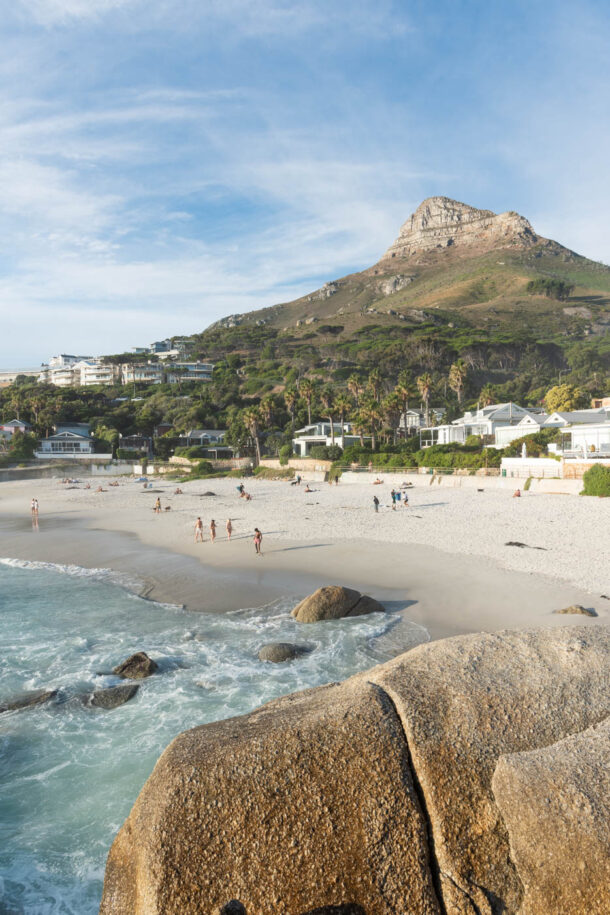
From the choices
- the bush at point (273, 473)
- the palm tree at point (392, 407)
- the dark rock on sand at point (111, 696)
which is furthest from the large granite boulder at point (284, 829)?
the palm tree at point (392, 407)

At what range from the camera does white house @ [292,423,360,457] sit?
72.1 metres

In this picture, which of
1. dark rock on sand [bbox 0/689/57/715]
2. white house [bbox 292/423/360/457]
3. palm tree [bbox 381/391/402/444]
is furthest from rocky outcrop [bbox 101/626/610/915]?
white house [bbox 292/423/360/457]

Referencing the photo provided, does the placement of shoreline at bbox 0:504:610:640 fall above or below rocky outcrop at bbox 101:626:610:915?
below

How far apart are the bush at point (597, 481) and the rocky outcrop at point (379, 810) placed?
111ft

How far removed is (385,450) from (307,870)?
198 ft

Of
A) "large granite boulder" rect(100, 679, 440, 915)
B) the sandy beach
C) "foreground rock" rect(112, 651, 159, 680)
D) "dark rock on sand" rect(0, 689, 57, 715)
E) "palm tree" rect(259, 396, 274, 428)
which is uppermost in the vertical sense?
"palm tree" rect(259, 396, 274, 428)

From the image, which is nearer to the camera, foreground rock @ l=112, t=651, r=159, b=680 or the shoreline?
foreground rock @ l=112, t=651, r=159, b=680

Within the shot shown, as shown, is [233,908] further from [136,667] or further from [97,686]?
[136,667]

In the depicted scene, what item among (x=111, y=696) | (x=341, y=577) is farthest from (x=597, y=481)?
(x=111, y=696)

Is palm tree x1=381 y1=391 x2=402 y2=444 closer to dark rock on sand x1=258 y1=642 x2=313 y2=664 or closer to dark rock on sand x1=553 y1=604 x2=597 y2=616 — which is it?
dark rock on sand x1=553 y1=604 x2=597 y2=616

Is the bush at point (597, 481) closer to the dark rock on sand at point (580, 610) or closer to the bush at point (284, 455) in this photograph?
the dark rock on sand at point (580, 610)

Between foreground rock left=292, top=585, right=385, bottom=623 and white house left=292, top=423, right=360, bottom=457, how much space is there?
52.9 metres

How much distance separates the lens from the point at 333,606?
1555cm

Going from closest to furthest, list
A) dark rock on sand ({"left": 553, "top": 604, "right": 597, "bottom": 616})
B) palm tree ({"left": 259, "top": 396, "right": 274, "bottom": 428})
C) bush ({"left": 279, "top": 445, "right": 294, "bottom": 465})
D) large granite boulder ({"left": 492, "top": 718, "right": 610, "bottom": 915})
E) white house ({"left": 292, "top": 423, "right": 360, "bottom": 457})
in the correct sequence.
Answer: large granite boulder ({"left": 492, "top": 718, "right": 610, "bottom": 915}), dark rock on sand ({"left": 553, "top": 604, "right": 597, "bottom": 616}), bush ({"left": 279, "top": 445, "right": 294, "bottom": 465}), white house ({"left": 292, "top": 423, "right": 360, "bottom": 457}), palm tree ({"left": 259, "top": 396, "right": 274, "bottom": 428})
